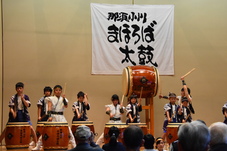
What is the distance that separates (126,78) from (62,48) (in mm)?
1796

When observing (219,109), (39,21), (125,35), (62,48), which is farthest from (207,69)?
(39,21)

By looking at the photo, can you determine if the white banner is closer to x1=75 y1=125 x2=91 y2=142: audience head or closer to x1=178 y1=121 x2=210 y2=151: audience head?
x1=75 y1=125 x2=91 y2=142: audience head

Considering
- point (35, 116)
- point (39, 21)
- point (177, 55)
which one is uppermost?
point (39, 21)

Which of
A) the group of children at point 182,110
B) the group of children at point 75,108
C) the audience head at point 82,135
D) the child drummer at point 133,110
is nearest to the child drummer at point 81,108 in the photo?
the group of children at point 75,108

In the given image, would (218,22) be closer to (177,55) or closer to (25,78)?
(177,55)

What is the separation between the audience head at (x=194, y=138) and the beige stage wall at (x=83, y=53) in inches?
265

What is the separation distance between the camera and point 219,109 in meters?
9.26

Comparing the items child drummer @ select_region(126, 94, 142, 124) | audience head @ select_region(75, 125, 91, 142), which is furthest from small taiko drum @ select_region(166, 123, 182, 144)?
audience head @ select_region(75, 125, 91, 142)

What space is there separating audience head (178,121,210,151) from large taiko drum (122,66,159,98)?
5.85m

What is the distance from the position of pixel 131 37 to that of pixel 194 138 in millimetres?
6987

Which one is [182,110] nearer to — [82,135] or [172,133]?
[172,133]

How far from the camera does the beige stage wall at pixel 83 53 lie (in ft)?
28.2

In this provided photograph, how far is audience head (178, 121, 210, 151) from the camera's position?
83.2 inches

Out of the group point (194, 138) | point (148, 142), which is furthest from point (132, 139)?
point (148, 142)
